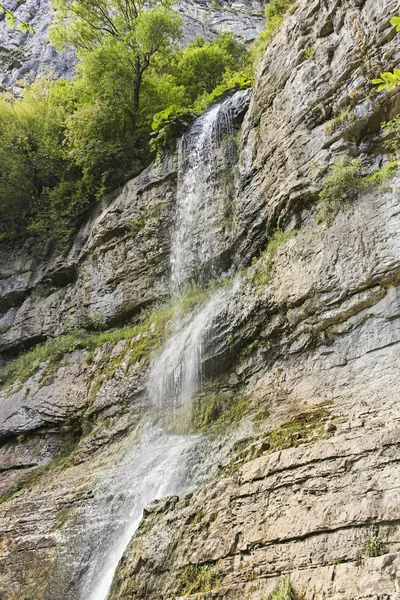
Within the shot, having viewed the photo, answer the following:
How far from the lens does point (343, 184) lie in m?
7.23

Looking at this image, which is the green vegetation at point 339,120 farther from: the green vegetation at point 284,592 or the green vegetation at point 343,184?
the green vegetation at point 284,592

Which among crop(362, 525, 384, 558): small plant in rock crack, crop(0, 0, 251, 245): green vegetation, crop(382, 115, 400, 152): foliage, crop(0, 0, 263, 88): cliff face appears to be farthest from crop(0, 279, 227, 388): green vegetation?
crop(0, 0, 263, 88): cliff face

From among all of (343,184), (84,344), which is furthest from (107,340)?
(343,184)

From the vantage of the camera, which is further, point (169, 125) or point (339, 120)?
point (169, 125)

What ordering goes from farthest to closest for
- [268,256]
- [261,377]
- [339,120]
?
[268,256]
[339,120]
[261,377]

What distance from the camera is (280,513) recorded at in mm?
4602

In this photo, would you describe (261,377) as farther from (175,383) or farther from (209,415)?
(175,383)

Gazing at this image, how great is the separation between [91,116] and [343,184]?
29.6 feet

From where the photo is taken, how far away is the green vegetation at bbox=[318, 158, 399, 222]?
7023 mm

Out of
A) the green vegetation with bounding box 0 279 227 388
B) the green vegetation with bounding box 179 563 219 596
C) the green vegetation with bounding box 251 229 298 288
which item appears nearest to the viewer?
the green vegetation with bounding box 179 563 219 596

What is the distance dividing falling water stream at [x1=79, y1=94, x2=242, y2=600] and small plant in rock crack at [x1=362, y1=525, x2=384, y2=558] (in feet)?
9.54

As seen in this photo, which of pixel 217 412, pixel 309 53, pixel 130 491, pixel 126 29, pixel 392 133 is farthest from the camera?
pixel 126 29

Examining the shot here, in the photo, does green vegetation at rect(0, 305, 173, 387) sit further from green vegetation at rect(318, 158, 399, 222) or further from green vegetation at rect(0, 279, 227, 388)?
green vegetation at rect(318, 158, 399, 222)

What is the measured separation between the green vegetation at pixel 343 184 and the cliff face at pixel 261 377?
6 centimetres
